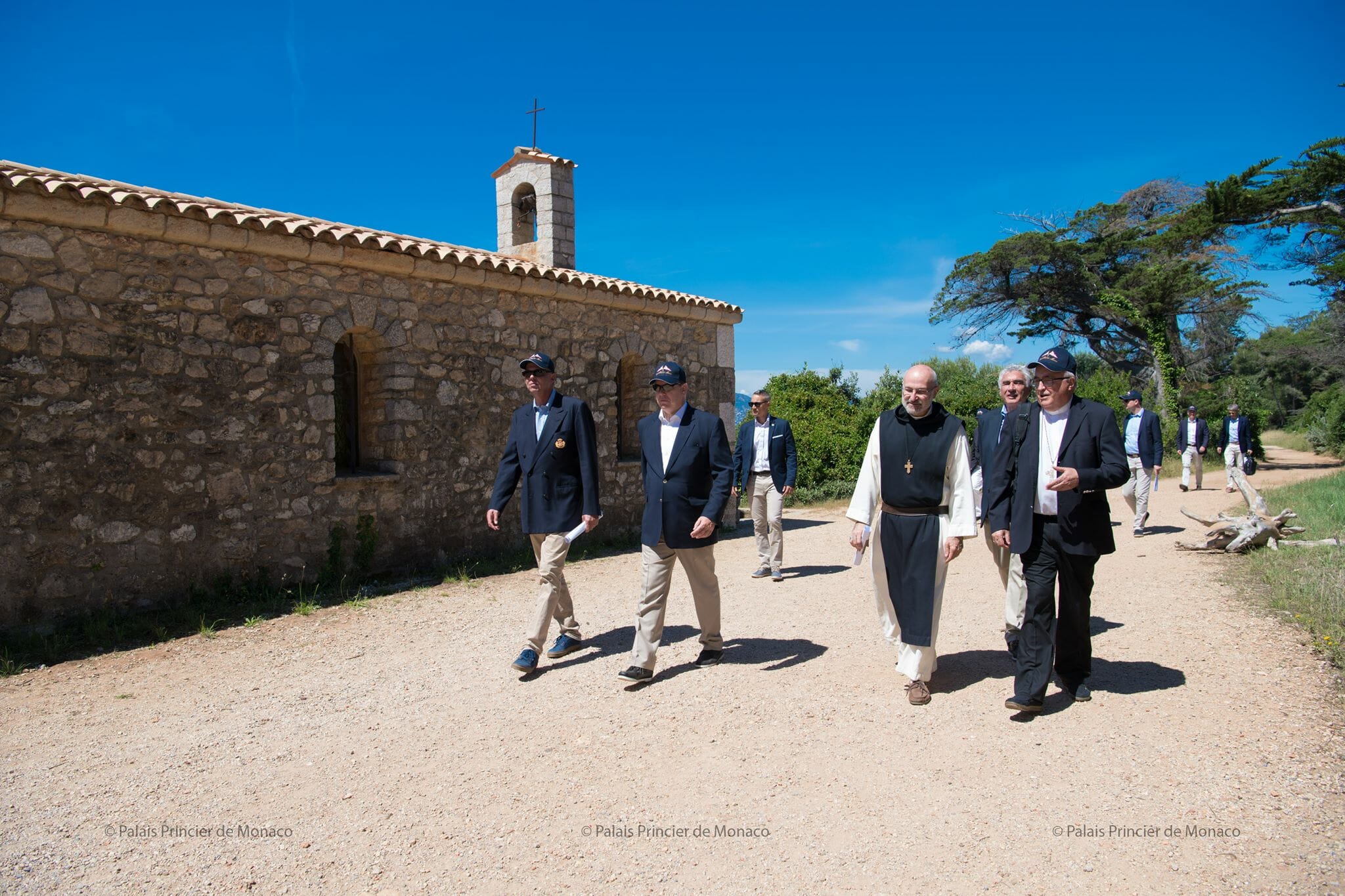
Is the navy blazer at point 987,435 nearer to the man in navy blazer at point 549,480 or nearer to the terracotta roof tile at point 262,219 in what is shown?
the man in navy blazer at point 549,480

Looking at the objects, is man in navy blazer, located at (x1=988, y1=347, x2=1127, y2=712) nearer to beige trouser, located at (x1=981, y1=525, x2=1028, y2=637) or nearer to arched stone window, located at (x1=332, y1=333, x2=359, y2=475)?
beige trouser, located at (x1=981, y1=525, x2=1028, y2=637)

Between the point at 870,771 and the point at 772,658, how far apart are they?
172 centimetres

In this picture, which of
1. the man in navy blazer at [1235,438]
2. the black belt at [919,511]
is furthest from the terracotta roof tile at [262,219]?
the man in navy blazer at [1235,438]

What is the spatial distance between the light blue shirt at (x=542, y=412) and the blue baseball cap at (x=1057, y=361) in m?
2.92

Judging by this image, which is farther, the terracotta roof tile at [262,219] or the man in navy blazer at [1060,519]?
the terracotta roof tile at [262,219]

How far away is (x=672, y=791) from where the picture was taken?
336 cm

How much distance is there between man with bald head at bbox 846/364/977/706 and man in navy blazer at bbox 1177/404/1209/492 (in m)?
12.8

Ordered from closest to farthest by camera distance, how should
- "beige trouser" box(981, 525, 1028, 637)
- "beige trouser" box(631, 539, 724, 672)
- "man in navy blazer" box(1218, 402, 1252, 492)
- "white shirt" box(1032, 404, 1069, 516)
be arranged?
"white shirt" box(1032, 404, 1069, 516) < "beige trouser" box(631, 539, 724, 672) < "beige trouser" box(981, 525, 1028, 637) < "man in navy blazer" box(1218, 402, 1252, 492)

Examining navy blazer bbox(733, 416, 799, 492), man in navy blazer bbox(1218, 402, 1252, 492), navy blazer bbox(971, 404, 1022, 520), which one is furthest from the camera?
man in navy blazer bbox(1218, 402, 1252, 492)

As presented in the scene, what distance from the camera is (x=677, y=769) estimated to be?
3576 millimetres

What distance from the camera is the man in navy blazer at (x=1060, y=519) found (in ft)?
13.4

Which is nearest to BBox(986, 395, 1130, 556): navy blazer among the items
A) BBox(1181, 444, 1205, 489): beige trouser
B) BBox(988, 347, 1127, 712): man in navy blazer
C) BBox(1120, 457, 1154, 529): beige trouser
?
BBox(988, 347, 1127, 712): man in navy blazer

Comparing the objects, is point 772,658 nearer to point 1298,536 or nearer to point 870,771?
point 870,771

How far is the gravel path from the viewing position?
9.14 feet
